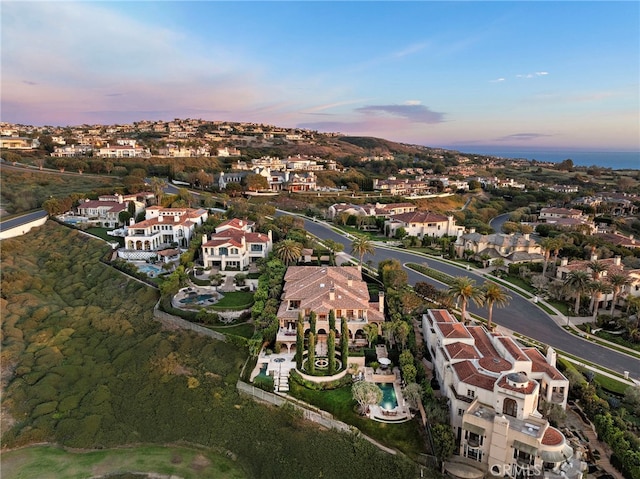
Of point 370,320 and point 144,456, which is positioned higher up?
point 370,320

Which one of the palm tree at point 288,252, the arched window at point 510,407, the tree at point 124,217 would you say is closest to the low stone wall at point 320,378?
the arched window at point 510,407

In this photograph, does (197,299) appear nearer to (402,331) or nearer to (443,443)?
(402,331)

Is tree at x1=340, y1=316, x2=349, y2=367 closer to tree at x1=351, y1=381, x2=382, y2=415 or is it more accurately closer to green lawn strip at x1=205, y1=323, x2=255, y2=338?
tree at x1=351, y1=381, x2=382, y2=415

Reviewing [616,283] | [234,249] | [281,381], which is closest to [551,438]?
[281,381]

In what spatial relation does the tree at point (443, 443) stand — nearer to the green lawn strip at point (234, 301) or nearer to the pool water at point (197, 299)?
the green lawn strip at point (234, 301)

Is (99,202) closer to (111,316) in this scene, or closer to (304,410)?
(111,316)

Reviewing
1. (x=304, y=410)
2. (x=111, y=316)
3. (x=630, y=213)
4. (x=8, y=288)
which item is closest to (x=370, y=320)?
(x=304, y=410)
